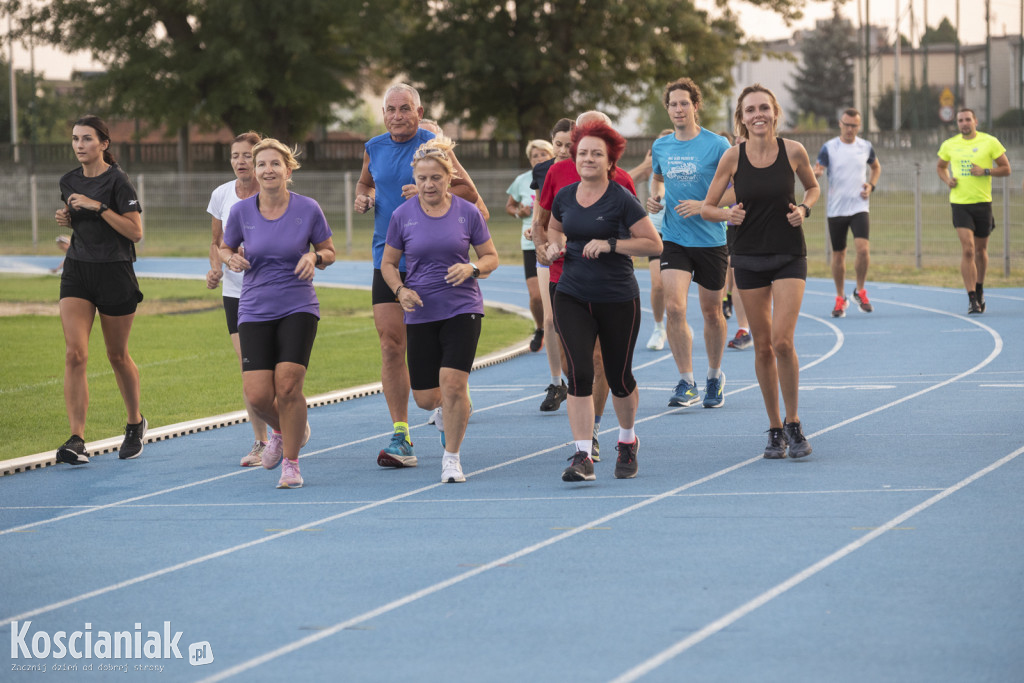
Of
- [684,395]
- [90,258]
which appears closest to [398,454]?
[90,258]

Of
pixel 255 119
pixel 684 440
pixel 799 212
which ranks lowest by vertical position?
pixel 684 440

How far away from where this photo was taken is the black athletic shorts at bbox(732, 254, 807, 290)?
322 inches

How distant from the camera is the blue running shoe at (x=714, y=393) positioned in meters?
10.5

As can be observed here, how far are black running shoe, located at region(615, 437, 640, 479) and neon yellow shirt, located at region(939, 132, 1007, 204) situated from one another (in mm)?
10117

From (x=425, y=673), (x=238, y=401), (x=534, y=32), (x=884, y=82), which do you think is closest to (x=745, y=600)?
(x=425, y=673)

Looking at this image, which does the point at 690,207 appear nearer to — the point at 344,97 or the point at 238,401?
the point at 238,401

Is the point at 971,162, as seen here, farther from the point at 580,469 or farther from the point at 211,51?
the point at 211,51

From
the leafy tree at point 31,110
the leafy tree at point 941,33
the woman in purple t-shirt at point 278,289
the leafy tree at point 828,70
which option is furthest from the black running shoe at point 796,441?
the leafy tree at point 828,70

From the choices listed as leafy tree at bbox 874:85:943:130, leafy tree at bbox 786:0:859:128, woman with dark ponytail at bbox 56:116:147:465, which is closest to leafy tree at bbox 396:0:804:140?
leafy tree at bbox 874:85:943:130

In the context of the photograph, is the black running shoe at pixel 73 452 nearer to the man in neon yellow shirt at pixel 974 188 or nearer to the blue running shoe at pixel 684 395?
the blue running shoe at pixel 684 395

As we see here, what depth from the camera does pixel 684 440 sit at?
905 cm

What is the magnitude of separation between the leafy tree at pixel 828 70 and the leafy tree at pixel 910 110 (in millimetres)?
40556

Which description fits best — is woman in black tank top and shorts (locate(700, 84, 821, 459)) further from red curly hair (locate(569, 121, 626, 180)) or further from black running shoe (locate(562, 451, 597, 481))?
black running shoe (locate(562, 451, 597, 481))

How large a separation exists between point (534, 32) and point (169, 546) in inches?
1706
